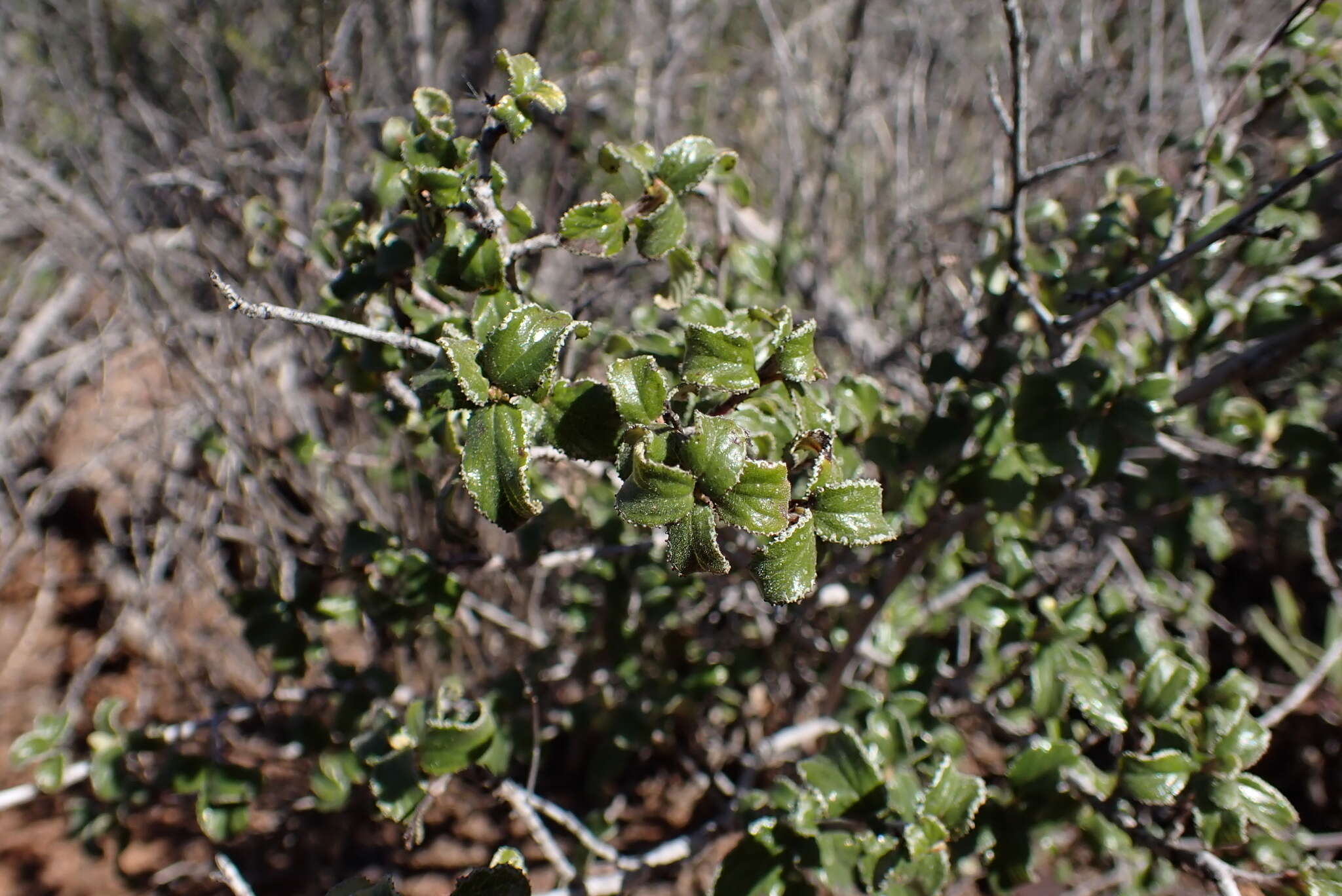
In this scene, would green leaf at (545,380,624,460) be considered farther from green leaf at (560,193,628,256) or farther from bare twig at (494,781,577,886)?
bare twig at (494,781,577,886)

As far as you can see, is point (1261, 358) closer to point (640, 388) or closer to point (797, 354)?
point (797, 354)

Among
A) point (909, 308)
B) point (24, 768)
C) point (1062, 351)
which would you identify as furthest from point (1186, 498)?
point (24, 768)

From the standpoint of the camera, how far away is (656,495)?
0.75 m

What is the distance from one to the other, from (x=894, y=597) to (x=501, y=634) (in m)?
0.86

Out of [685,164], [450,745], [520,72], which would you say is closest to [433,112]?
[520,72]

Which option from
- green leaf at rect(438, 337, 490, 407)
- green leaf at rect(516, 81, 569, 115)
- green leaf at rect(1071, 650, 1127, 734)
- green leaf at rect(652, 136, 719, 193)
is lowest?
green leaf at rect(1071, 650, 1127, 734)

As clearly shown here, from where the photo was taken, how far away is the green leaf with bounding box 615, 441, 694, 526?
74 cm

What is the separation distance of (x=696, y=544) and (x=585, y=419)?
0.55 ft

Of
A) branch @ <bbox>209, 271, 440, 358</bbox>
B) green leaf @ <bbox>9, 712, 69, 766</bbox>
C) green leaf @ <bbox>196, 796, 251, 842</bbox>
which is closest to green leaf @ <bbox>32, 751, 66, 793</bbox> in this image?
green leaf @ <bbox>9, 712, 69, 766</bbox>

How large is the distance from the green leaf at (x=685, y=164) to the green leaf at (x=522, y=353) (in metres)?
0.28

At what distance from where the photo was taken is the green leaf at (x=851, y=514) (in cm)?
80

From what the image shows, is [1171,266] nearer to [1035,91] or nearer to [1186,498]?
[1186,498]

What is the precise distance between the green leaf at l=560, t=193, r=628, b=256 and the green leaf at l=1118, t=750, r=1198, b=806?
33.9 inches

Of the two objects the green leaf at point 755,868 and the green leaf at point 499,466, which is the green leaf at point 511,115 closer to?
the green leaf at point 499,466
